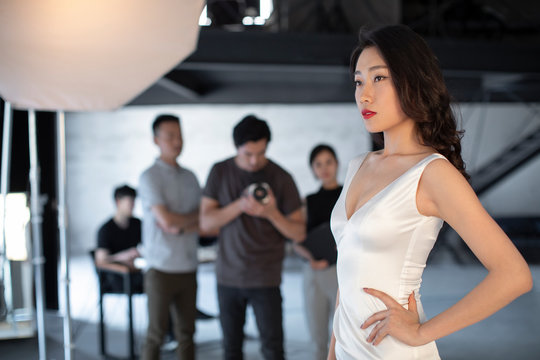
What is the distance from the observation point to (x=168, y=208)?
127 inches

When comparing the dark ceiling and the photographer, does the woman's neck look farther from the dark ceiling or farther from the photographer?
the dark ceiling

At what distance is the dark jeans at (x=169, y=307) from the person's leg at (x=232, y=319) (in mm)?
459

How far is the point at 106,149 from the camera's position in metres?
11.5

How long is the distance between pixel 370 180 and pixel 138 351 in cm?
356

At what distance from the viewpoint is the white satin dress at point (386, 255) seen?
1156 millimetres

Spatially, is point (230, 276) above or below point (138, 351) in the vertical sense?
above

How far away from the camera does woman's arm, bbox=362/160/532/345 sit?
1.05 metres

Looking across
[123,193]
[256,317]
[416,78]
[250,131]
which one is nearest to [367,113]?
[416,78]

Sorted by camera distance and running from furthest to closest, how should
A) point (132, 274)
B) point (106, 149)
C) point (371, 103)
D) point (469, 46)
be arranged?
point (106, 149) < point (469, 46) < point (132, 274) < point (371, 103)

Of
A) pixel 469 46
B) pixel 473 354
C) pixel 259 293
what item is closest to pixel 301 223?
pixel 259 293

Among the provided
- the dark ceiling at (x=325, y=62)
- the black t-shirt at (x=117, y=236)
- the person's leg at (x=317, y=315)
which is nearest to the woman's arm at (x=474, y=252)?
the person's leg at (x=317, y=315)

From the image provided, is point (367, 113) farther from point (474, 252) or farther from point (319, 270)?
point (319, 270)

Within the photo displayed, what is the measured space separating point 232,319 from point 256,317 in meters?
0.12

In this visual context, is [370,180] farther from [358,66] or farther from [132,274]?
[132,274]
